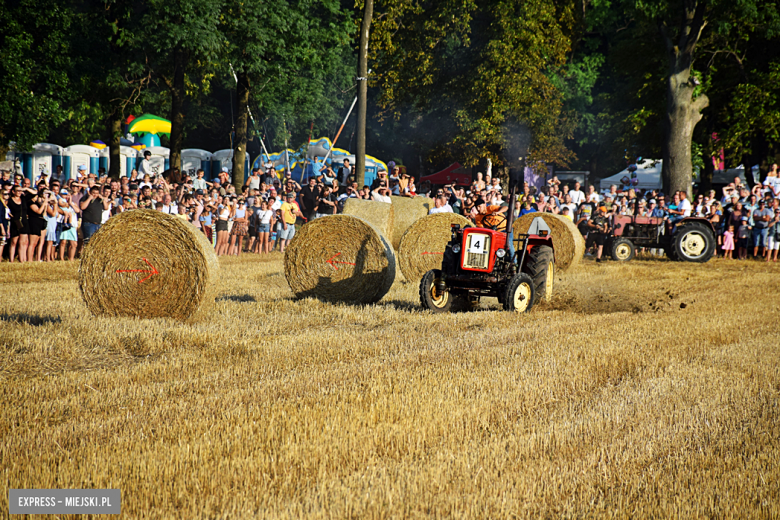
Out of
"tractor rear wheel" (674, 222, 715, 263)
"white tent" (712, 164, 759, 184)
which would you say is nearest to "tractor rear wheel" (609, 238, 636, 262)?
"tractor rear wheel" (674, 222, 715, 263)

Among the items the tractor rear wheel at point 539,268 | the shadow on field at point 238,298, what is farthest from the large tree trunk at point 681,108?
the shadow on field at point 238,298

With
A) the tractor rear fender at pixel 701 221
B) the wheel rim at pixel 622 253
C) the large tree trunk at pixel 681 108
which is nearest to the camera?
the tractor rear fender at pixel 701 221

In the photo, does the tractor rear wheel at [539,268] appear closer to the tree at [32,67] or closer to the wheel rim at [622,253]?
the wheel rim at [622,253]

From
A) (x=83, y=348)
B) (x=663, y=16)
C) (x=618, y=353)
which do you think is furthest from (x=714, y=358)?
(x=663, y=16)

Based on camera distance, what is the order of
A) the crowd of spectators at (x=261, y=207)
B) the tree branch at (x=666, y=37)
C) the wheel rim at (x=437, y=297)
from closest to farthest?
the wheel rim at (x=437, y=297) → the crowd of spectators at (x=261, y=207) → the tree branch at (x=666, y=37)

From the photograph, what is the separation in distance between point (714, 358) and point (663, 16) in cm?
2023

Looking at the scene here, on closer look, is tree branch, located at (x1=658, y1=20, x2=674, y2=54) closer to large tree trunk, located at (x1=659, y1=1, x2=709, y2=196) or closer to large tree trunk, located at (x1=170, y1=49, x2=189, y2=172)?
large tree trunk, located at (x1=659, y1=1, x2=709, y2=196)

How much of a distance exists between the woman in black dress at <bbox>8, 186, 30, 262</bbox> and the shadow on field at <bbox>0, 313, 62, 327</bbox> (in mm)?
6542

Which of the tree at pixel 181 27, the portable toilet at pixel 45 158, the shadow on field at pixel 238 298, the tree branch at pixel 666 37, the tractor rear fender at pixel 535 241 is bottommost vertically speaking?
the shadow on field at pixel 238 298

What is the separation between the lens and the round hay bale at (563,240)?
16.5 metres

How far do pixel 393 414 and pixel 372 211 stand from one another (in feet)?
42.0

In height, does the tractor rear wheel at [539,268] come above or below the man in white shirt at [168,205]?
below

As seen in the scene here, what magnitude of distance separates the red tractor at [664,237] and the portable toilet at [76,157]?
73.7ft

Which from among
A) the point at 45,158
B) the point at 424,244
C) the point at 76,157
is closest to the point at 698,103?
the point at 424,244
